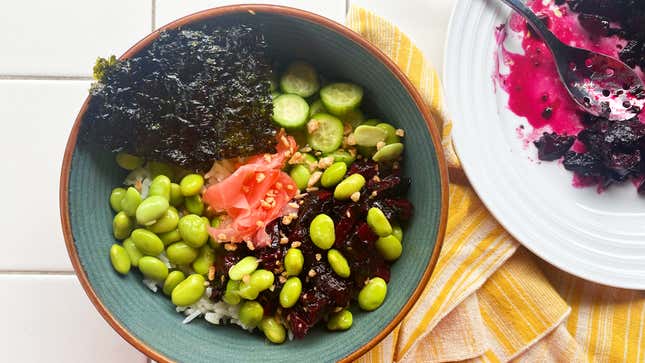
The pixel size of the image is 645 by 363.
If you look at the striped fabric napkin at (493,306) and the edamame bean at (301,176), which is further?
the striped fabric napkin at (493,306)

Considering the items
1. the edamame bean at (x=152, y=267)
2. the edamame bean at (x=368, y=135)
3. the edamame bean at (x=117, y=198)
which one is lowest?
the edamame bean at (x=152, y=267)

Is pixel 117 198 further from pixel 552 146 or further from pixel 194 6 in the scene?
pixel 552 146

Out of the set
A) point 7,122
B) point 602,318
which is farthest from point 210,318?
point 602,318

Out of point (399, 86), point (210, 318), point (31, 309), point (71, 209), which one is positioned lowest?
point (31, 309)

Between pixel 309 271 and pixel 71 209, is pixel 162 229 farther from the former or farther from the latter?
pixel 309 271

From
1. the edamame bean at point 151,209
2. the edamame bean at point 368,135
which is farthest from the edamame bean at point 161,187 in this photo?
the edamame bean at point 368,135

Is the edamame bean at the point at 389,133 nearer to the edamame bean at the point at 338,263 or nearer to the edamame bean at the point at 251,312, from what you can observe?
the edamame bean at the point at 338,263

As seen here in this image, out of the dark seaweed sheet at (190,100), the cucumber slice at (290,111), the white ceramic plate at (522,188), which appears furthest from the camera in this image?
the white ceramic plate at (522,188)
